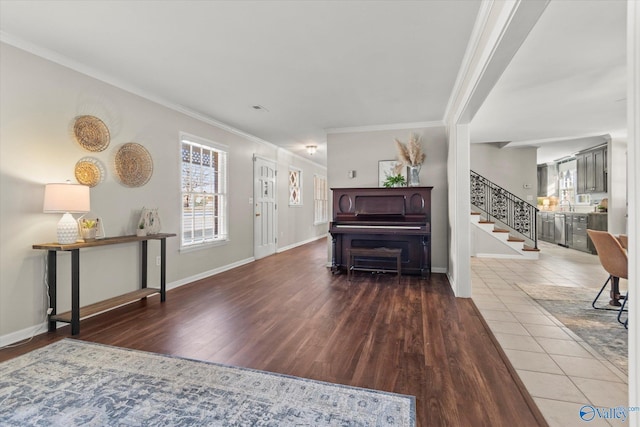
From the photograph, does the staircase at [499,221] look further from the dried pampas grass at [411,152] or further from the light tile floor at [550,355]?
the dried pampas grass at [411,152]

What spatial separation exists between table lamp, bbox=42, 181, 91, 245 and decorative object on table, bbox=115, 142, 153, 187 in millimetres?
764

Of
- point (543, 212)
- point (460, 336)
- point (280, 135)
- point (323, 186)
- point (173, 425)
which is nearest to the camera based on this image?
point (173, 425)

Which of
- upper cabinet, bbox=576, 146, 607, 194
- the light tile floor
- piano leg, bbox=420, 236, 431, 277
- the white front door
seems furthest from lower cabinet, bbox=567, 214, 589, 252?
the white front door

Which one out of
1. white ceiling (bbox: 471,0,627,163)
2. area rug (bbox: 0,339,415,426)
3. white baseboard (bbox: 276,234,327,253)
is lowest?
area rug (bbox: 0,339,415,426)

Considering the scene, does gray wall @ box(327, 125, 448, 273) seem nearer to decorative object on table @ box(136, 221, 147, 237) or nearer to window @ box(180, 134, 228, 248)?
window @ box(180, 134, 228, 248)

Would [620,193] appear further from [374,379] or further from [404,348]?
[374,379]

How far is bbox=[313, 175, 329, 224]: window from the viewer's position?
32.0 feet

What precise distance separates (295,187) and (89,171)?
5323 mm

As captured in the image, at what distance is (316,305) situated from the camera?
3.49 metres

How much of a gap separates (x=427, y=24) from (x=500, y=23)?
0.62 m

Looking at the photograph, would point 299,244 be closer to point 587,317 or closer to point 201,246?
point 201,246

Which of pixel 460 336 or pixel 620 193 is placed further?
pixel 620 193

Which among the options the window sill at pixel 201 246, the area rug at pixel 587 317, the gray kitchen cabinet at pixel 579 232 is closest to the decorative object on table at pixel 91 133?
the window sill at pixel 201 246

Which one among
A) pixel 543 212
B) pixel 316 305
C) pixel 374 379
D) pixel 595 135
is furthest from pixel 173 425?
pixel 543 212
